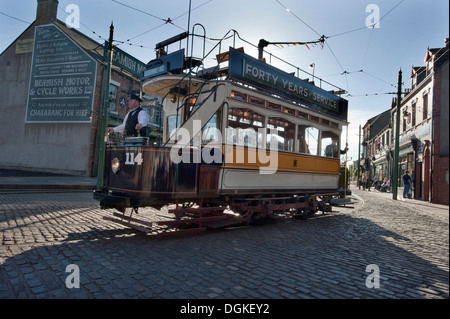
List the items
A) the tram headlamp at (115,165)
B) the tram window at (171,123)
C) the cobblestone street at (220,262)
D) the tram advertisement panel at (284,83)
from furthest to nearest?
the tram window at (171,123)
the tram advertisement panel at (284,83)
the tram headlamp at (115,165)
the cobblestone street at (220,262)

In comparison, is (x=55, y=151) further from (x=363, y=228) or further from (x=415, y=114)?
(x=415, y=114)

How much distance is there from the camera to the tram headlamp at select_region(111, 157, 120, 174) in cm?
536

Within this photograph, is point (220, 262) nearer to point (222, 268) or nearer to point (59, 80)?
point (222, 268)

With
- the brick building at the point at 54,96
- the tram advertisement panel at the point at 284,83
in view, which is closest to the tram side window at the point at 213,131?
the tram advertisement panel at the point at 284,83

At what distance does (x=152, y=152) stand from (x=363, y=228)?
16.9 ft

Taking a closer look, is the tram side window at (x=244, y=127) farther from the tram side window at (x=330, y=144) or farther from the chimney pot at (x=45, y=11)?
the chimney pot at (x=45, y=11)

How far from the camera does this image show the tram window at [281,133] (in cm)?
682

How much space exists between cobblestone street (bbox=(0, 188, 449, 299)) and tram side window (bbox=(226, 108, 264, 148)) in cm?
191

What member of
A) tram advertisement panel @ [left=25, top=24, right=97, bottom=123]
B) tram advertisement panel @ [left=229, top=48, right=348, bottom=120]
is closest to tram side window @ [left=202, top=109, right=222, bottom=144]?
tram advertisement panel @ [left=229, top=48, right=348, bottom=120]

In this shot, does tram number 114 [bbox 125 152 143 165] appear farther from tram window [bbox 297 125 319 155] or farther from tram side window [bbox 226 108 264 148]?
tram window [bbox 297 125 319 155]

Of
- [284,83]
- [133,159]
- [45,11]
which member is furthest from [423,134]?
[45,11]

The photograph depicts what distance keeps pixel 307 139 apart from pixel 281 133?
112 cm

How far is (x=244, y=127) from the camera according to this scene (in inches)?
249

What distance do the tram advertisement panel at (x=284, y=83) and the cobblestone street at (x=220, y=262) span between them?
337 centimetres
